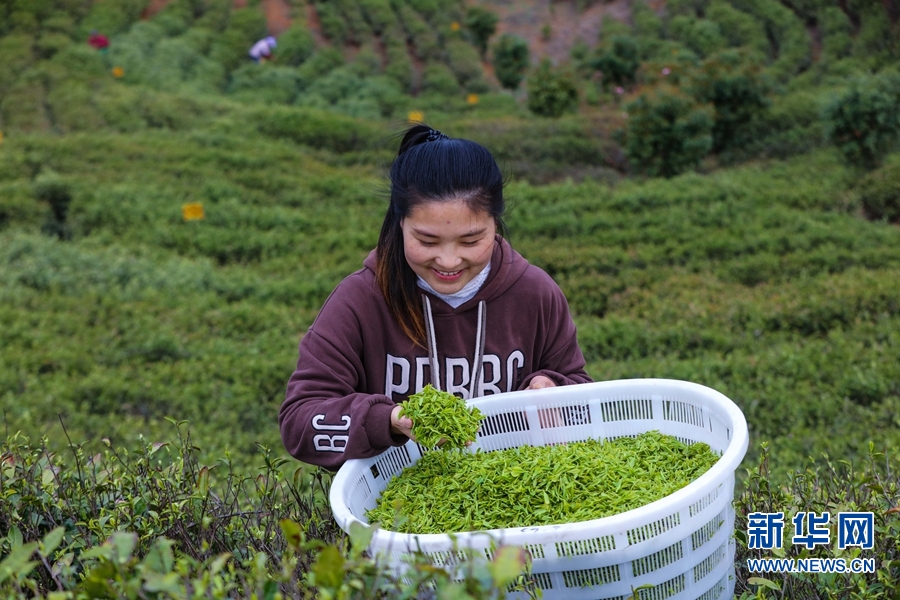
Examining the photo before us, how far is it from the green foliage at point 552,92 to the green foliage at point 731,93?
181cm

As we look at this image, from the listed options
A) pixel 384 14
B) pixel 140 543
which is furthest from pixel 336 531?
pixel 384 14

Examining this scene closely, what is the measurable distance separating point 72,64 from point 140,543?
9.17 metres

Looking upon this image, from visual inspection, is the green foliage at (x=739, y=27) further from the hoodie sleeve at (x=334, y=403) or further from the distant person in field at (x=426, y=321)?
the hoodie sleeve at (x=334, y=403)

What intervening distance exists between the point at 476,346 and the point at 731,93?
→ 6441mm

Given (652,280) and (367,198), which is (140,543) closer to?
(652,280)

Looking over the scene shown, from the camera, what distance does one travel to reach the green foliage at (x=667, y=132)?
7.16 meters

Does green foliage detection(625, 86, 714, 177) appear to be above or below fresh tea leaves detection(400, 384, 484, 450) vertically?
below

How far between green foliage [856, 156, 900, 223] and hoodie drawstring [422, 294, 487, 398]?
5133 millimetres

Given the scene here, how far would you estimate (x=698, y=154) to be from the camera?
730 cm

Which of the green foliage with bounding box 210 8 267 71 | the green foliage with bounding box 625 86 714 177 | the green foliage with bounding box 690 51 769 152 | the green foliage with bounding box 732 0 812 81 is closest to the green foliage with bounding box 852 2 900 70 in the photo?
the green foliage with bounding box 732 0 812 81

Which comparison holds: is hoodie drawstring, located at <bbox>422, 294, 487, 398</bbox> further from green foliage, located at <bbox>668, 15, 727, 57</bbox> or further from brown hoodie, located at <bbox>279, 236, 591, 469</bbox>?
green foliage, located at <bbox>668, 15, 727, 57</bbox>

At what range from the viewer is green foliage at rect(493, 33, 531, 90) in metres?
10.2

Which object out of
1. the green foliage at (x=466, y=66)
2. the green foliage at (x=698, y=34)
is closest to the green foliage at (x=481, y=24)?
the green foliage at (x=466, y=66)

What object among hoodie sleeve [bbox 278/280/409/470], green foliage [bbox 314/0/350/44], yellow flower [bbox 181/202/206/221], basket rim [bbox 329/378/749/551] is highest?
green foliage [bbox 314/0/350/44]
